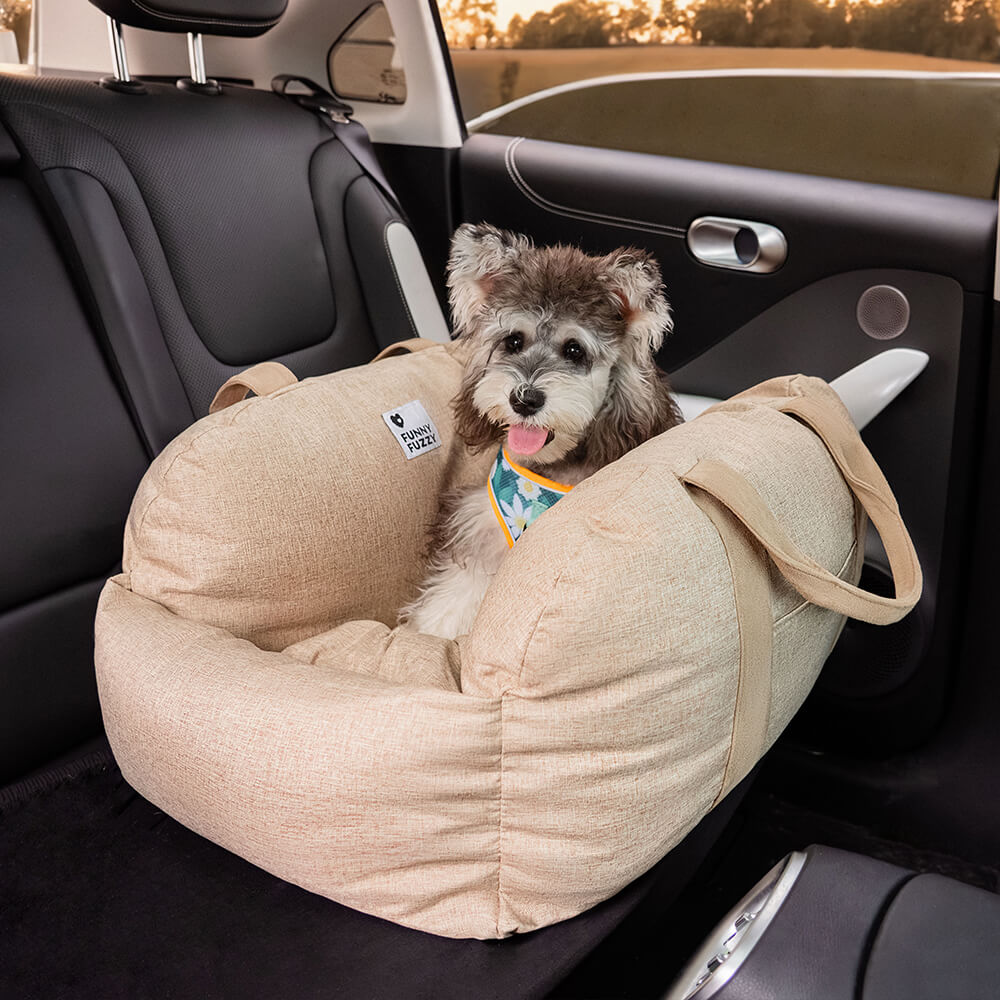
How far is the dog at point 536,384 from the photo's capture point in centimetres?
147

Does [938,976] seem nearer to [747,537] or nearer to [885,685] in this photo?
[747,537]

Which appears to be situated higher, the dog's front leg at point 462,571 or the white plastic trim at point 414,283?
the white plastic trim at point 414,283

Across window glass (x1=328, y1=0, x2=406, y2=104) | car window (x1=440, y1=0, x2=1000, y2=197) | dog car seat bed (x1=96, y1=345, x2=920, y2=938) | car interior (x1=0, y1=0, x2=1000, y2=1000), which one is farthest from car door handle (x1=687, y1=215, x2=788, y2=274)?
window glass (x1=328, y1=0, x2=406, y2=104)

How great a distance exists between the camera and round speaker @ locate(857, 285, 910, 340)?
1.88 metres

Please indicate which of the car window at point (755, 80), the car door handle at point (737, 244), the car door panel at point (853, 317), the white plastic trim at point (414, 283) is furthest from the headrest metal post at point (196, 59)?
the car door handle at point (737, 244)

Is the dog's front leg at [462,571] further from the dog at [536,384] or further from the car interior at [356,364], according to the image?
the car interior at [356,364]

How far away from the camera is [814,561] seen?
1155 mm

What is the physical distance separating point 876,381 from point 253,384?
1083 millimetres

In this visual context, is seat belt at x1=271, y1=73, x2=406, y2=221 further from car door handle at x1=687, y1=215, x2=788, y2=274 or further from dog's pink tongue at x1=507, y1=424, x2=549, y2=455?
dog's pink tongue at x1=507, y1=424, x2=549, y2=455

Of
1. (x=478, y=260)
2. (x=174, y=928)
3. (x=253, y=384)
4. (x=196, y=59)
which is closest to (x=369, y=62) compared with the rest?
(x=196, y=59)

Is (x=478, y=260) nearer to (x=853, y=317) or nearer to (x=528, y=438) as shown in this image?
(x=528, y=438)

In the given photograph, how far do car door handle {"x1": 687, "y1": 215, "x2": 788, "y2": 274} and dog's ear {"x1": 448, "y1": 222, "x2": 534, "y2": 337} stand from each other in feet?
2.16

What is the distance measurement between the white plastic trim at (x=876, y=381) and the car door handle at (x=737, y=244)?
12.4 inches

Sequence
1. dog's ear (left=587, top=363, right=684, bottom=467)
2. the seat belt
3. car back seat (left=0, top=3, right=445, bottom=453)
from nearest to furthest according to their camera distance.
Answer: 1. dog's ear (left=587, top=363, right=684, bottom=467)
2. car back seat (left=0, top=3, right=445, bottom=453)
3. the seat belt
